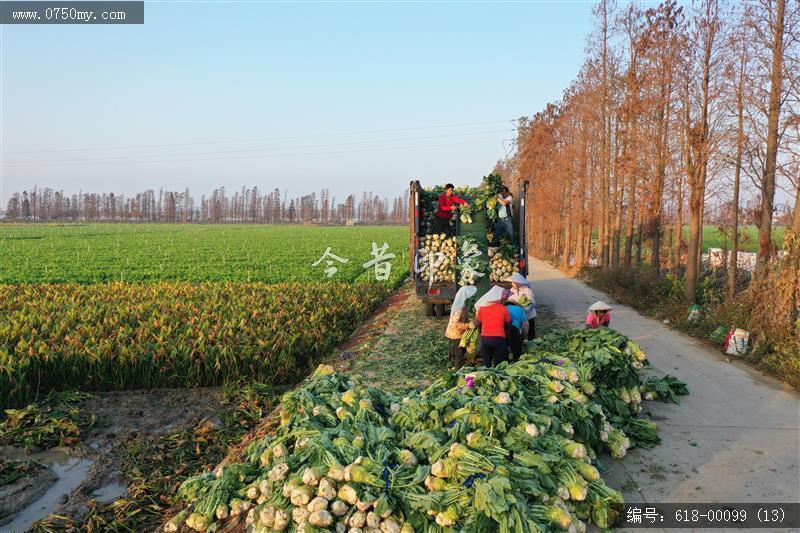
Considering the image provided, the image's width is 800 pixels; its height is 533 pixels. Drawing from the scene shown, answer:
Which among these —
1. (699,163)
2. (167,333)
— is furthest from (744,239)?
(167,333)

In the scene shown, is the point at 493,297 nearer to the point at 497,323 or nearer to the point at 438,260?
the point at 497,323

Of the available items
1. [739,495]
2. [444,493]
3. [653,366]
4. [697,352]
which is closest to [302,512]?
[444,493]

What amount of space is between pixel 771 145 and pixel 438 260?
7.17 meters

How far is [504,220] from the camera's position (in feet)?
41.6

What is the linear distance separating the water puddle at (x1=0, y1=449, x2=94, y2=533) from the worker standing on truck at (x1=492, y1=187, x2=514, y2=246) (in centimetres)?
924

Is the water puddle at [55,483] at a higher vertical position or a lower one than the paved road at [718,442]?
lower

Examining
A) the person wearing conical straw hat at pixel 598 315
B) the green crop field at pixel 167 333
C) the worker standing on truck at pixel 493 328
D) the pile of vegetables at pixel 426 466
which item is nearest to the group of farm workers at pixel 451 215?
the green crop field at pixel 167 333

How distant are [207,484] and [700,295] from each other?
45.0 ft

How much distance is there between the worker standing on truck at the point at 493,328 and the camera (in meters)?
7.31

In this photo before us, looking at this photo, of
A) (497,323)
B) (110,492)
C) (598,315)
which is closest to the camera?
(110,492)

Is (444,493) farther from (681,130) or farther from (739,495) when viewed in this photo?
(681,130)

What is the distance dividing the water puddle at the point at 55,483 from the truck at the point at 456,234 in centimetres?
737

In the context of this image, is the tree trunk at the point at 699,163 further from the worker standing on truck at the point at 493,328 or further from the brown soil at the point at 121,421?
the brown soil at the point at 121,421

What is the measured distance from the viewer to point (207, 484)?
Result: 4652mm
